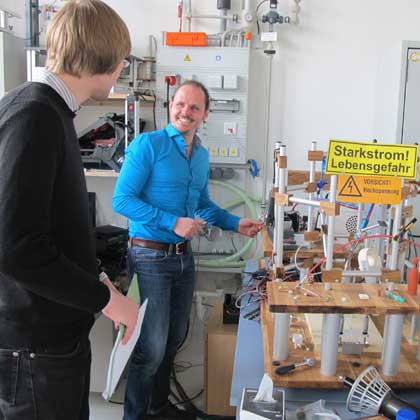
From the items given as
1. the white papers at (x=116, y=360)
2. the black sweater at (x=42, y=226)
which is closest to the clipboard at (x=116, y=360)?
the white papers at (x=116, y=360)

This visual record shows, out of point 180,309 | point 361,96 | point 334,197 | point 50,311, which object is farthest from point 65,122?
point 361,96

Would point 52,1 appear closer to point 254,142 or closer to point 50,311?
point 254,142

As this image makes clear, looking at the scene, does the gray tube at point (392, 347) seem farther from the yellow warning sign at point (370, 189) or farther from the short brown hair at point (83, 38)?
the short brown hair at point (83, 38)

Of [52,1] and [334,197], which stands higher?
[52,1]

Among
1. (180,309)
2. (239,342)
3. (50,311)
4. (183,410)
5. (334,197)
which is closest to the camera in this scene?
(50,311)

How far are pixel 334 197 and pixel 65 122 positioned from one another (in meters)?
0.70

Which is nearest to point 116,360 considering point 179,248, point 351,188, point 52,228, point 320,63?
point 52,228

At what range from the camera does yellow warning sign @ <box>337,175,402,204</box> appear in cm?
125

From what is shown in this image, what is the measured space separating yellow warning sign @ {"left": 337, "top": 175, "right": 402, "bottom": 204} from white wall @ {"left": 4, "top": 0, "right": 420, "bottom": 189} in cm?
158

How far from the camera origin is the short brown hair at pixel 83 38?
96cm

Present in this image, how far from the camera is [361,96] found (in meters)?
2.85

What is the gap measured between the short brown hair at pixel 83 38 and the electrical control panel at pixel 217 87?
1.75 meters

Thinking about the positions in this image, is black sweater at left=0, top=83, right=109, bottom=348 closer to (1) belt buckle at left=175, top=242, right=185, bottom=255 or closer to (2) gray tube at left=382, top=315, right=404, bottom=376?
(2) gray tube at left=382, top=315, right=404, bottom=376

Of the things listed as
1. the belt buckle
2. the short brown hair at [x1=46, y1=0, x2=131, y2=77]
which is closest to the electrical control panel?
the belt buckle
